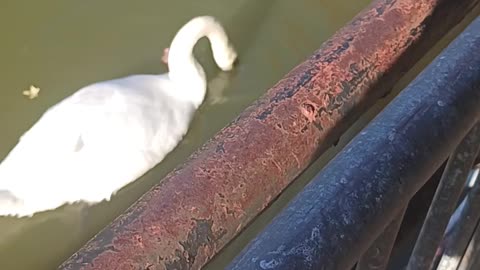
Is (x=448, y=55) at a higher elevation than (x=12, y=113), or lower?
higher


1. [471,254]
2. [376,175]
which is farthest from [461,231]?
[376,175]

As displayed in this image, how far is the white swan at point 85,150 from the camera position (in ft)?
7.16

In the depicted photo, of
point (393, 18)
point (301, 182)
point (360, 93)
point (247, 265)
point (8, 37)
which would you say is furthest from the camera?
point (8, 37)

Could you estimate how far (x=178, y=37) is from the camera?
2.41 metres

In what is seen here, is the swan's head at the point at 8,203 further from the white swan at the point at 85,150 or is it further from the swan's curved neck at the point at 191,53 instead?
the swan's curved neck at the point at 191,53

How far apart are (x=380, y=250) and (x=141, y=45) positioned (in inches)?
80.2

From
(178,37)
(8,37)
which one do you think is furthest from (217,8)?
(8,37)

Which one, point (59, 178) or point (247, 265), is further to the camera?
point (59, 178)

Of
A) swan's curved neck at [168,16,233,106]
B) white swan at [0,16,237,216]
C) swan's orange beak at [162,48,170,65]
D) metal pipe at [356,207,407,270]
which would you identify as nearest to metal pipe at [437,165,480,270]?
metal pipe at [356,207,407,270]

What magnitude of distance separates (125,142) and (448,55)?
5.45 feet

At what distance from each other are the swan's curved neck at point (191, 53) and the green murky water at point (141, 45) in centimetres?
9

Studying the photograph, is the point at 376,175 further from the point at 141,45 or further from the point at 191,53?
the point at 141,45

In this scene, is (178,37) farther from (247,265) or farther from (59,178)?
(247,265)

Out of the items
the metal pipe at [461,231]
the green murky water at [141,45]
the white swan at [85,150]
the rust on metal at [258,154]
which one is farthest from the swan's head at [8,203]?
the metal pipe at [461,231]
